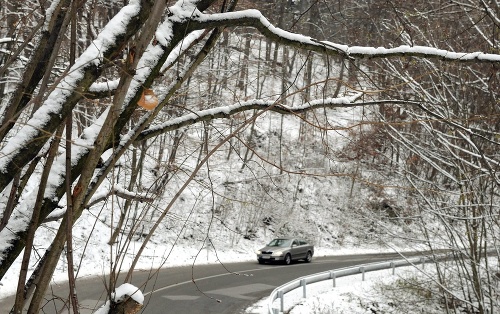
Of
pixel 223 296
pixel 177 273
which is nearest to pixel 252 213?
pixel 177 273

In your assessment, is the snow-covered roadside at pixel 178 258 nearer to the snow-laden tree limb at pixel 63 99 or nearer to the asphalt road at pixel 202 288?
the asphalt road at pixel 202 288

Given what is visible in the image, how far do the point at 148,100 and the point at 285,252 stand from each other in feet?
61.8

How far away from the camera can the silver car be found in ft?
65.4

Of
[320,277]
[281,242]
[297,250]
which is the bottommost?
[320,277]

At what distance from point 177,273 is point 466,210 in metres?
10.8

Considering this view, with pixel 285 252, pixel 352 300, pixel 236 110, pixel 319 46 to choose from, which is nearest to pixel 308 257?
pixel 285 252

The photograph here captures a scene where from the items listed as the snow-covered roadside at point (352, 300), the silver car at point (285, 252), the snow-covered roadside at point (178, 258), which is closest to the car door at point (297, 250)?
the silver car at point (285, 252)

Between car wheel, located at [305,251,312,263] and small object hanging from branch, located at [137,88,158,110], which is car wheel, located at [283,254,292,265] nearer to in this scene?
car wheel, located at [305,251,312,263]

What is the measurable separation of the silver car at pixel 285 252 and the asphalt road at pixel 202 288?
362 mm

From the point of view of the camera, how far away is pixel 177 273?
631 inches

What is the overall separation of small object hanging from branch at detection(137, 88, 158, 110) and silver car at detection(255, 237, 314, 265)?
60.0ft

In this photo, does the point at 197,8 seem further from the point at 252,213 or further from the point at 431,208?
the point at 252,213

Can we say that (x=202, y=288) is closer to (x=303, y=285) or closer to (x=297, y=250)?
(x=303, y=285)

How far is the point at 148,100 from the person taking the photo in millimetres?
2092
